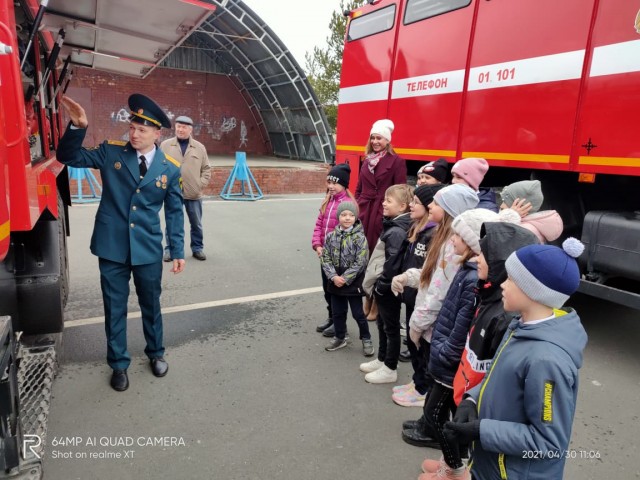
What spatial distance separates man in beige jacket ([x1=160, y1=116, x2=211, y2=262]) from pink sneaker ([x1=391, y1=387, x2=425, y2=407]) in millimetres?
4116

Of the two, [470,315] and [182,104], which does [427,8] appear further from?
[182,104]

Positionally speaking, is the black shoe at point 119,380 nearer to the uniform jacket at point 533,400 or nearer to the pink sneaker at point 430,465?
the pink sneaker at point 430,465

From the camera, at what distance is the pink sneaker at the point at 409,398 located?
3.31m

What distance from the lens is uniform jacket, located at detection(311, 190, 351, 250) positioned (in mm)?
4277

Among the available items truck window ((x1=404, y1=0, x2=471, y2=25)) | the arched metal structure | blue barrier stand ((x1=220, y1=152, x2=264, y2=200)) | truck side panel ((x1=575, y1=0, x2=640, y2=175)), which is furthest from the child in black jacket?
the arched metal structure

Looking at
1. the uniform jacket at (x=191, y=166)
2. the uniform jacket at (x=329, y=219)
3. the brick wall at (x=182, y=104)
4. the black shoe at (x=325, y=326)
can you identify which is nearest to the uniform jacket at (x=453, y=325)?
the uniform jacket at (x=329, y=219)

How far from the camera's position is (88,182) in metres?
11.8

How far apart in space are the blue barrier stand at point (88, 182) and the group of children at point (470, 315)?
9.02 m

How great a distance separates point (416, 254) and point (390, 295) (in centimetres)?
40

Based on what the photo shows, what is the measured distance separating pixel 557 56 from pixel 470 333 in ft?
11.1

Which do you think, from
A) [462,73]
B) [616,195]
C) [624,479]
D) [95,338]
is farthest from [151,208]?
[616,195]

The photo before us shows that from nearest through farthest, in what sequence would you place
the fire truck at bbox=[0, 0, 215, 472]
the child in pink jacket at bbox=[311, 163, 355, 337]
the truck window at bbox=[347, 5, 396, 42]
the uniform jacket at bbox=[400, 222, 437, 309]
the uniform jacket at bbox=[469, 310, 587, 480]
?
the uniform jacket at bbox=[469, 310, 587, 480] < the fire truck at bbox=[0, 0, 215, 472] < the uniform jacket at bbox=[400, 222, 437, 309] < the child in pink jacket at bbox=[311, 163, 355, 337] < the truck window at bbox=[347, 5, 396, 42]

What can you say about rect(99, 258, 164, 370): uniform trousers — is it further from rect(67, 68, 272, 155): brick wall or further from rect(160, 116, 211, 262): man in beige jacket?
rect(67, 68, 272, 155): brick wall

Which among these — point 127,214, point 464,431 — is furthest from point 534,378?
point 127,214
